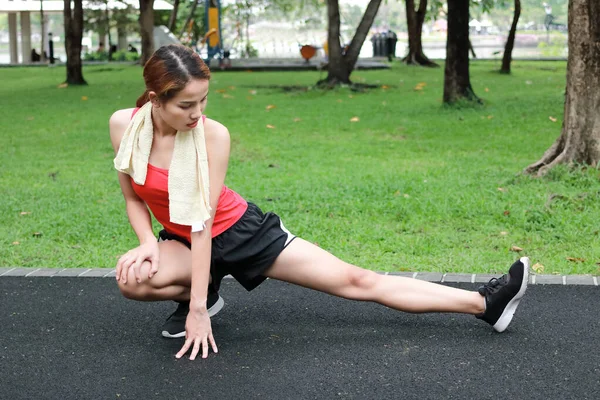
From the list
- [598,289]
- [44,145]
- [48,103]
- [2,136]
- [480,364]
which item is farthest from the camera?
[48,103]

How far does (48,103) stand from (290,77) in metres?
7.79

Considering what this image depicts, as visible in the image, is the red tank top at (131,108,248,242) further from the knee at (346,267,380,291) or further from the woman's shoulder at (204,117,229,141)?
the knee at (346,267,380,291)

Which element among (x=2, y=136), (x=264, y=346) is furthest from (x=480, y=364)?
(x=2, y=136)

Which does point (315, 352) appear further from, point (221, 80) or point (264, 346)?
point (221, 80)

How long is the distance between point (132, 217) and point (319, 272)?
0.88 metres

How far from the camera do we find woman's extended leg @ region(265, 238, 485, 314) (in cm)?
406

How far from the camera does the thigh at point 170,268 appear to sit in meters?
3.90

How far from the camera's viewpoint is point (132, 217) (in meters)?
4.12

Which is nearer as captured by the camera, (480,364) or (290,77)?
(480,364)

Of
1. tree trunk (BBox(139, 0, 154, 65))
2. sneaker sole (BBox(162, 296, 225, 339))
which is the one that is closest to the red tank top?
sneaker sole (BBox(162, 296, 225, 339))

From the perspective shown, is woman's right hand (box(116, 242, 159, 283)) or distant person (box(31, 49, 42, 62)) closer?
woman's right hand (box(116, 242, 159, 283))

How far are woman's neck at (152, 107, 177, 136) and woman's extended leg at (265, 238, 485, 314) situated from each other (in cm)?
72

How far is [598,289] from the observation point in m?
4.96

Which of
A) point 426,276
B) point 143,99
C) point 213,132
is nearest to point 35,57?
point 426,276
